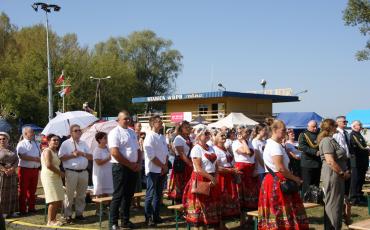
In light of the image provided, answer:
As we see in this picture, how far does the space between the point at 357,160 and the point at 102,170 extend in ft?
17.3

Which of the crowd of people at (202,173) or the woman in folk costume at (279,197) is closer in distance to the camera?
the woman in folk costume at (279,197)

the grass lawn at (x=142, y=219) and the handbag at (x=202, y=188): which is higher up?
the handbag at (x=202, y=188)

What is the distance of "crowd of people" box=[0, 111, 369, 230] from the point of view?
6191 millimetres

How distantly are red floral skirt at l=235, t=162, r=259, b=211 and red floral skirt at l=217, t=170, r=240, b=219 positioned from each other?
0.47 m

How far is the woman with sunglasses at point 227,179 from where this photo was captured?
727 centimetres

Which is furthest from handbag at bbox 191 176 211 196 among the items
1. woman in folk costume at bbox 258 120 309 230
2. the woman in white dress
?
the woman in white dress

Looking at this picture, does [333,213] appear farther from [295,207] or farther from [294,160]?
[294,160]

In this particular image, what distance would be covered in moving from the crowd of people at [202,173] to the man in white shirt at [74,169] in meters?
0.02

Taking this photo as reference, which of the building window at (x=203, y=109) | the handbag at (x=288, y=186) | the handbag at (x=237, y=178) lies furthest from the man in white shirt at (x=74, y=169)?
the building window at (x=203, y=109)

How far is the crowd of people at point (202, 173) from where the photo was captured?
6.19 m

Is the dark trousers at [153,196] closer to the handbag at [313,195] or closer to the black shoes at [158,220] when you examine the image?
the black shoes at [158,220]

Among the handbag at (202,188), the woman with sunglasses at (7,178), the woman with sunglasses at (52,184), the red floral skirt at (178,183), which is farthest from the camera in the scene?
the woman with sunglasses at (7,178)

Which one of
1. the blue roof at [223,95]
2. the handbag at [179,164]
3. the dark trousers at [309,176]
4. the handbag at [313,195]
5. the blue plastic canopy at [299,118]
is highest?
the blue roof at [223,95]

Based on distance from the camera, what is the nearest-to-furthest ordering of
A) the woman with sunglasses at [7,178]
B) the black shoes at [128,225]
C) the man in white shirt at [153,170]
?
the black shoes at [128,225] → the man in white shirt at [153,170] → the woman with sunglasses at [7,178]
